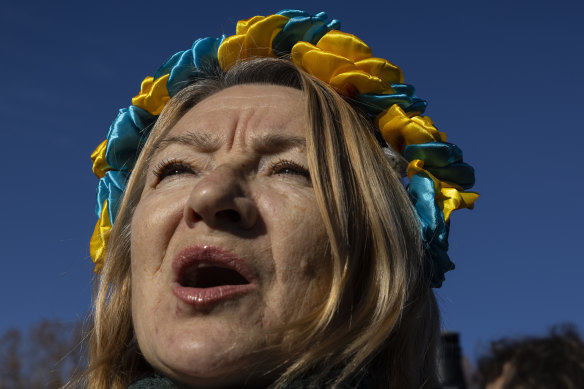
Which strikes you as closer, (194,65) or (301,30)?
(301,30)

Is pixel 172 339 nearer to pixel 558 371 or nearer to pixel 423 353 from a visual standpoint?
pixel 423 353

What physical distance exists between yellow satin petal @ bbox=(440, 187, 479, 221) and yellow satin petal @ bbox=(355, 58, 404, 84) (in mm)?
469

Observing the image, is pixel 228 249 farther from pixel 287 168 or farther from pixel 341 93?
pixel 341 93

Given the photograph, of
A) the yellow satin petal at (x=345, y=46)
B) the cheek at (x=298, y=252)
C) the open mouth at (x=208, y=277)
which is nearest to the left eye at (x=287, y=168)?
the cheek at (x=298, y=252)

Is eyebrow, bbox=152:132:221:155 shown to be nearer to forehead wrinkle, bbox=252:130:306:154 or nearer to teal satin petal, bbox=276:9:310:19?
forehead wrinkle, bbox=252:130:306:154

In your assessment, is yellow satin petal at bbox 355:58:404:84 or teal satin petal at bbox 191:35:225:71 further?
teal satin petal at bbox 191:35:225:71

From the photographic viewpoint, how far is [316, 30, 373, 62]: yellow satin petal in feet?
9.77

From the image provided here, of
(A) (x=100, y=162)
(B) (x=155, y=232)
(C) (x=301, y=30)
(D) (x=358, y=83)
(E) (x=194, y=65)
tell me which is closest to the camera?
(B) (x=155, y=232)

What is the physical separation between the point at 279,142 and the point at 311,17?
2.57ft

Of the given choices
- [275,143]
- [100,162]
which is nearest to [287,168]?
[275,143]

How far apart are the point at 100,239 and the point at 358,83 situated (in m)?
1.31

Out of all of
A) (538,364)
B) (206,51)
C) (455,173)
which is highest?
(206,51)

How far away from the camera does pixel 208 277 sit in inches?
94.8

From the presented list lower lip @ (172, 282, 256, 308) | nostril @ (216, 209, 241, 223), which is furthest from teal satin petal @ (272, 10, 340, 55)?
lower lip @ (172, 282, 256, 308)
